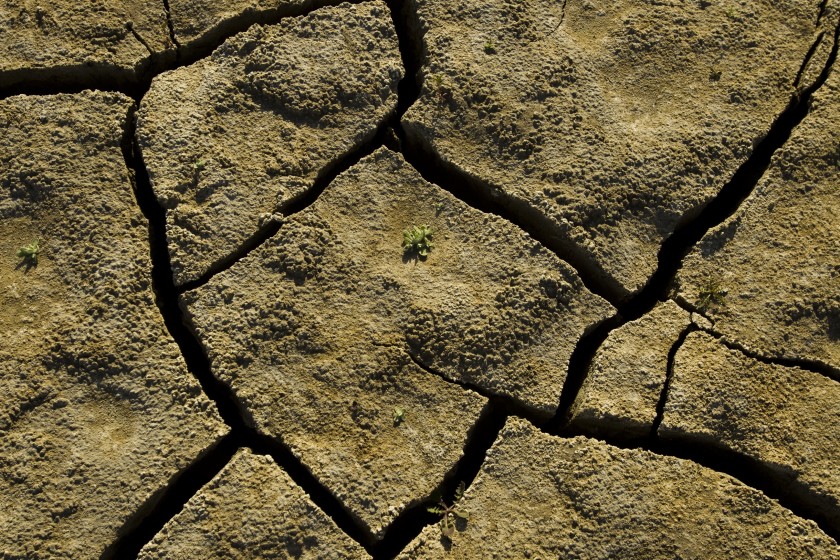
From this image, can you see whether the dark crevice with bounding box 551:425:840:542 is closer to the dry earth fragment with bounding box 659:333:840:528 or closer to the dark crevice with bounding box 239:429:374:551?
the dry earth fragment with bounding box 659:333:840:528

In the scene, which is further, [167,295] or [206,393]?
[167,295]

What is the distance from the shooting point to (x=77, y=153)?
8.68 feet

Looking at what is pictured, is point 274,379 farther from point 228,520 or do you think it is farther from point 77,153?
point 77,153

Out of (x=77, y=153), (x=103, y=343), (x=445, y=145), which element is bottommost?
(x=103, y=343)

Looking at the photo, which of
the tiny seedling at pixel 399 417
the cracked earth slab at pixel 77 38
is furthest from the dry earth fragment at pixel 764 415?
the cracked earth slab at pixel 77 38

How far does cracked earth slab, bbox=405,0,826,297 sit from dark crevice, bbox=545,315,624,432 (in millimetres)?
139

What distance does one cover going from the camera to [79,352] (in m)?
2.44

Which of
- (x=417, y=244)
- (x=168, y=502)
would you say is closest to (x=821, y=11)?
(x=417, y=244)

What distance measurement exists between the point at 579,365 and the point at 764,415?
57 cm

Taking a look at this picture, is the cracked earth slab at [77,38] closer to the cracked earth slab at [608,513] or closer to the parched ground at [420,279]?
the parched ground at [420,279]

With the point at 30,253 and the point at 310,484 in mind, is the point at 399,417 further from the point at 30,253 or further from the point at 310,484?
the point at 30,253

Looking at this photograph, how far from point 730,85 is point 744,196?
41cm

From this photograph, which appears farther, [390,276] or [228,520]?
→ [390,276]

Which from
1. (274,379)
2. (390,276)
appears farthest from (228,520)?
(390,276)
